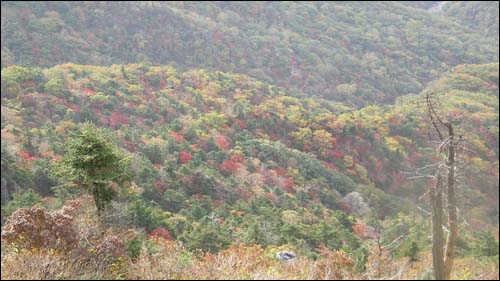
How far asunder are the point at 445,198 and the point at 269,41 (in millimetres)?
71525

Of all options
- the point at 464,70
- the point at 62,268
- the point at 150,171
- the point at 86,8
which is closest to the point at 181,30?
the point at 86,8

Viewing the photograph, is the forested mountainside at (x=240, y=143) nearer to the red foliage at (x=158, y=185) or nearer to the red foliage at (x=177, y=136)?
the red foliage at (x=158, y=185)

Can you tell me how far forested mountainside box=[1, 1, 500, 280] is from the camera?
7172 millimetres

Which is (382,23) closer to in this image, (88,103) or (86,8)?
(86,8)

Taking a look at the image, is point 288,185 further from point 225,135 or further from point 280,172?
point 225,135

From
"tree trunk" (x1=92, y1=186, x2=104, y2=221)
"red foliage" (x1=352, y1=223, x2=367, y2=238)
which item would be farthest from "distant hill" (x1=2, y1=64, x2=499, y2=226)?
"tree trunk" (x1=92, y1=186, x2=104, y2=221)

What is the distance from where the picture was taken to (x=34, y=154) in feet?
75.5

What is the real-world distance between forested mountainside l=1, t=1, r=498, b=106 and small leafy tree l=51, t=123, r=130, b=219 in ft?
→ 132

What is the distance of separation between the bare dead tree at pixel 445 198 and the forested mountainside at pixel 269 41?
1797 inches

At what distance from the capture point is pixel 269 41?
76688 mm

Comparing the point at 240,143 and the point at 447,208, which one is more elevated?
the point at 447,208

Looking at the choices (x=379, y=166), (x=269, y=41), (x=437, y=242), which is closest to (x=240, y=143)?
(x=379, y=166)

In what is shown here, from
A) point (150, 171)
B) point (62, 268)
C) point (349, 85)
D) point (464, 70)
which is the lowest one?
point (349, 85)

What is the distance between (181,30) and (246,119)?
33591 millimetres
